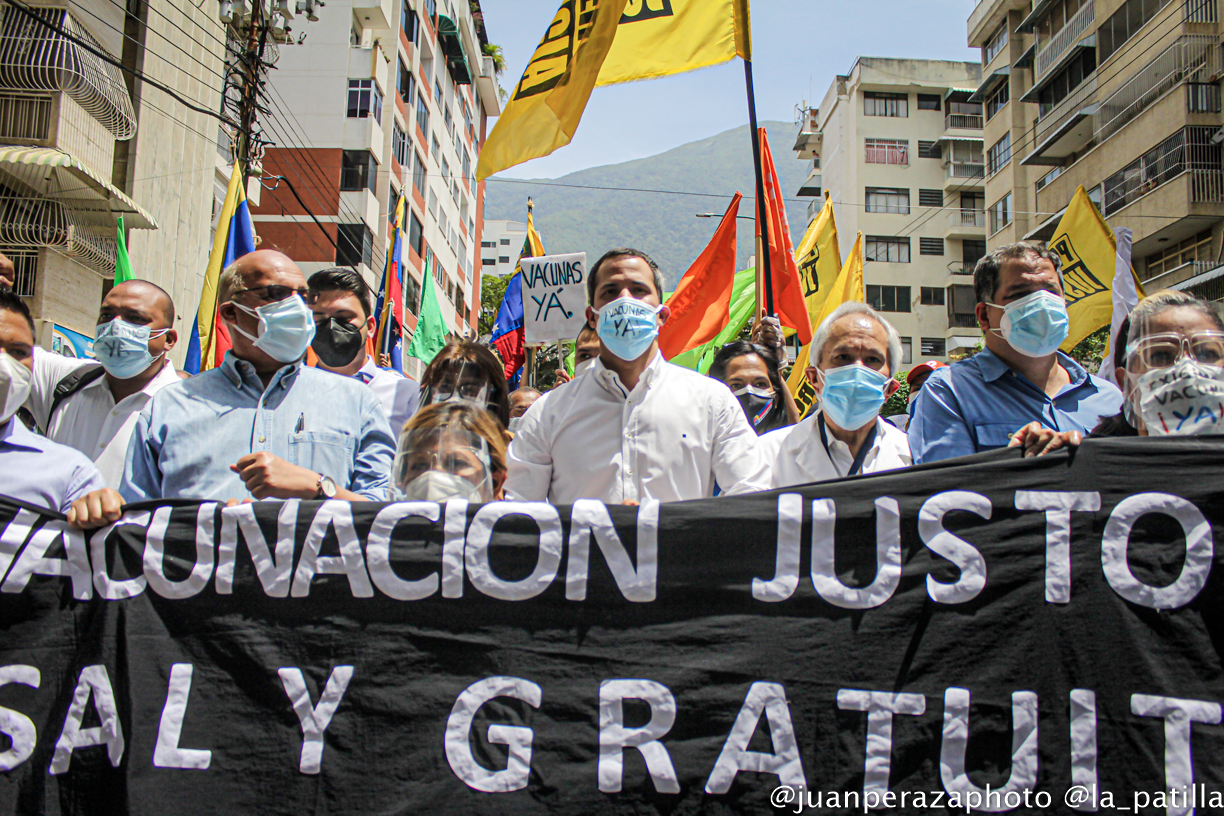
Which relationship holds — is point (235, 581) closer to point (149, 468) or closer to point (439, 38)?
point (149, 468)

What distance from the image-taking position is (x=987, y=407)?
3176 millimetres

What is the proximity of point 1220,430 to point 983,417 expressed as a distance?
74 centimetres

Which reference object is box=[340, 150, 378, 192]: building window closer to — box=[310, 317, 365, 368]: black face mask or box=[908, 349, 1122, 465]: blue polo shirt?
box=[310, 317, 365, 368]: black face mask

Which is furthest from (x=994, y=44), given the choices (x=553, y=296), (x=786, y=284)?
(x=786, y=284)

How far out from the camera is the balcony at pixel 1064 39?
26531mm

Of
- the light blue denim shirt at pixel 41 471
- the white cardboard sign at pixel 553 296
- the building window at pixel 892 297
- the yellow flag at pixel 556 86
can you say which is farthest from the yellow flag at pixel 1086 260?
the building window at pixel 892 297

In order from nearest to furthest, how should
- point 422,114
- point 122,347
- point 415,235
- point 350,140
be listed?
1. point 122,347
2. point 350,140
3. point 415,235
4. point 422,114

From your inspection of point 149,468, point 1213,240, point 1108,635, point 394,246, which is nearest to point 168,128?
point 394,246

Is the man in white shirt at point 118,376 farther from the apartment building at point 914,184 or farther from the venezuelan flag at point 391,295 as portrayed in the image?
the apartment building at point 914,184

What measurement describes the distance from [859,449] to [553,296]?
4792mm

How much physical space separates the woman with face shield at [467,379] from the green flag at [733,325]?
3386 millimetres

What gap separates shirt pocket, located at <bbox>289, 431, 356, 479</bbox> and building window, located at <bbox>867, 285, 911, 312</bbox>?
42761mm

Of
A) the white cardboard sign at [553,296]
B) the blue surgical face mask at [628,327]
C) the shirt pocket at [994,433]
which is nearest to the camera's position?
the shirt pocket at [994,433]

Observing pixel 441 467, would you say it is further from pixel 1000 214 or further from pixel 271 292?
pixel 1000 214
